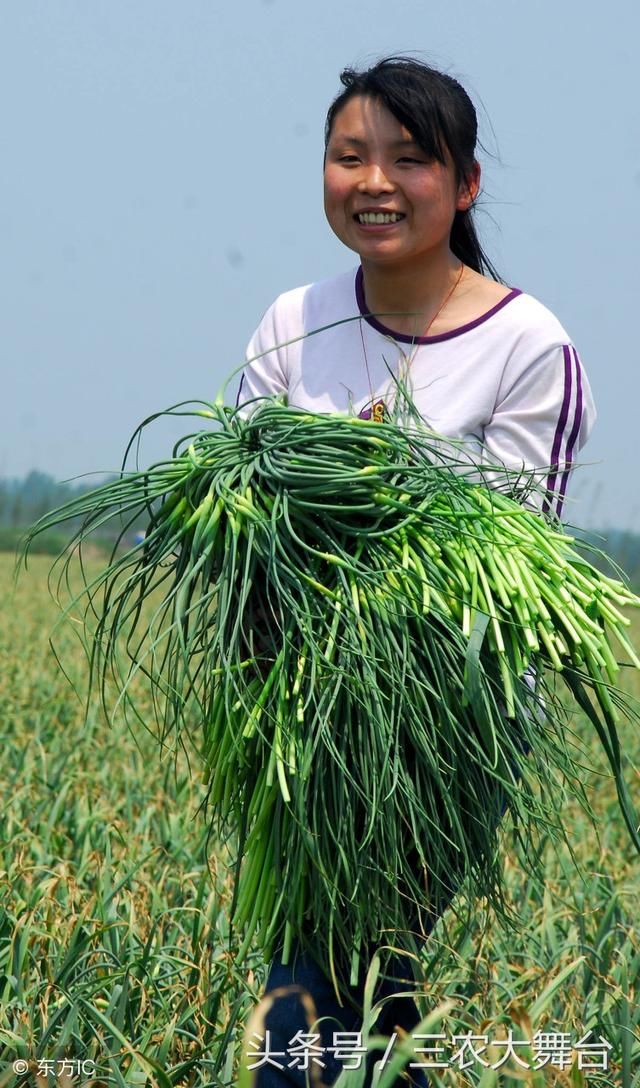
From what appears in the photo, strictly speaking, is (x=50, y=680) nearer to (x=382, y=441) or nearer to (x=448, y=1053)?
(x=448, y=1053)

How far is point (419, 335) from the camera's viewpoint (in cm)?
202

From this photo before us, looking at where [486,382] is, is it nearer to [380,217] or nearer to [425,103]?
[380,217]

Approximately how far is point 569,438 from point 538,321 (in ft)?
0.54

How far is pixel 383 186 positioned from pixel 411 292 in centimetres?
16

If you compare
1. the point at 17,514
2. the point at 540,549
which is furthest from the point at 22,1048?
the point at 17,514

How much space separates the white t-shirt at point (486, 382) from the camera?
1.94 meters

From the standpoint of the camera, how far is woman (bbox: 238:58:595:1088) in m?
1.92

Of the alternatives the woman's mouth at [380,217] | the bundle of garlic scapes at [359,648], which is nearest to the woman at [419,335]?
the woman's mouth at [380,217]

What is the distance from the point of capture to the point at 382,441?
5.71 ft

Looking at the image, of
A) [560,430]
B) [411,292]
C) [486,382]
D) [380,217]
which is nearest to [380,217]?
[380,217]

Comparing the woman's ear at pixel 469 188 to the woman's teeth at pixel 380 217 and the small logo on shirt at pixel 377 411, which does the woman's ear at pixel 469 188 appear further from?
the small logo on shirt at pixel 377 411

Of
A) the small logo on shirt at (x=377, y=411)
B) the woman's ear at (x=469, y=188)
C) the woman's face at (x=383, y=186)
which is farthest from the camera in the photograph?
the woman's ear at (x=469, y=188)

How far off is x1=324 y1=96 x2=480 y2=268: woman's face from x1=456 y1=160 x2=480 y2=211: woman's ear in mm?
78

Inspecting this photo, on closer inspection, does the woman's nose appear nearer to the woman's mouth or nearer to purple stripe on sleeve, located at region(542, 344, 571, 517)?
the woman's mouth
